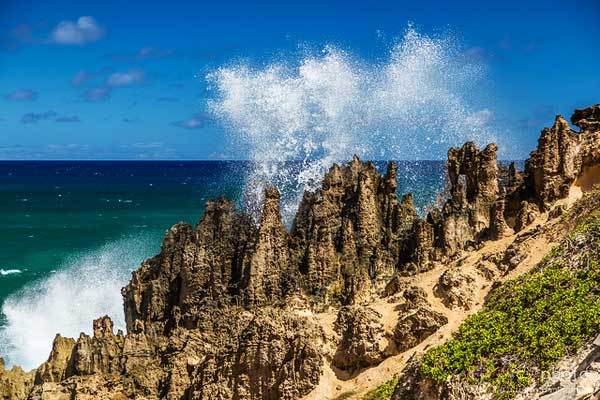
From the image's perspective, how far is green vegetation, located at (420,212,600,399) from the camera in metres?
16.7

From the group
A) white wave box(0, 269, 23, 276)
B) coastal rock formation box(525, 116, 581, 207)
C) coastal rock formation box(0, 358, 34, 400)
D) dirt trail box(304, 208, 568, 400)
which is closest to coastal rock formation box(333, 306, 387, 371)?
dirt trail box(304, 208, 568, 400)

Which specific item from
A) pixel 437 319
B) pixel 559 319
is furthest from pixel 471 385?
pixel 437 319

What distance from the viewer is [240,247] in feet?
106

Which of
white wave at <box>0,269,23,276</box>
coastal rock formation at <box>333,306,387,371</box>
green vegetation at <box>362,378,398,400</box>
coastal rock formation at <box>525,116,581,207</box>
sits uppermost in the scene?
coastal rock formation at <box>525,116,581,207</box>

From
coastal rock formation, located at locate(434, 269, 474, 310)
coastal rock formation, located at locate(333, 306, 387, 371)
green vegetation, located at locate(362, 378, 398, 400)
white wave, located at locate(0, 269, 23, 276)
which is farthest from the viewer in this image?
white wave, located at locate(0, 269, 23, 276)

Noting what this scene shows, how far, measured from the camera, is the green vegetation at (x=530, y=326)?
54.9ft

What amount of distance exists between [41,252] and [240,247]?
5662cm

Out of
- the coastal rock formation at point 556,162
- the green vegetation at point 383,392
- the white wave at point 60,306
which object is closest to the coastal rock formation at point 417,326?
the green vegetation at point 383,392

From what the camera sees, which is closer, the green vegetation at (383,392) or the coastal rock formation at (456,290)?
the green vegetation at (383,392)

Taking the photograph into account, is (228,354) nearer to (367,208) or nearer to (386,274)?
(386,274)

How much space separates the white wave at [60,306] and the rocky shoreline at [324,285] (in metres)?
15.9

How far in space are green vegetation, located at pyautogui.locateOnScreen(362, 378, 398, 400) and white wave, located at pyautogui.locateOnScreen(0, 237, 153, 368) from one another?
29.0 metres

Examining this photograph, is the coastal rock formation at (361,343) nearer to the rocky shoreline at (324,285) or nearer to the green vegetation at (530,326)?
the rocky shoreline at (324,285)

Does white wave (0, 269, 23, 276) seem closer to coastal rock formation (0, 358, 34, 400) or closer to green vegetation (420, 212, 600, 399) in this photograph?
coastal rock formation (0, 358, 34, 400)
